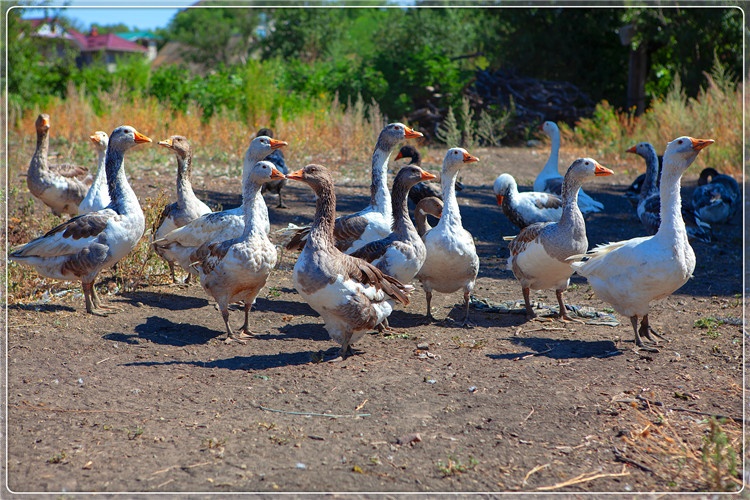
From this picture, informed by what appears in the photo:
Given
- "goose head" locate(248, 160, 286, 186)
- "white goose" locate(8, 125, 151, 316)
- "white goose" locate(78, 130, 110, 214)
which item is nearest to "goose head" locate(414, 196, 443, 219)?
"goose head" locate(248, 160, 286, 186)

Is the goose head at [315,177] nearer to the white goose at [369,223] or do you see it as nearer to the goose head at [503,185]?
the white goose at [369,223]

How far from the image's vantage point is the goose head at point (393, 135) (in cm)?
781

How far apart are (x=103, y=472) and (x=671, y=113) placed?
50.3 ft

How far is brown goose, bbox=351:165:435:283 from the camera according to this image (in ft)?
20.8

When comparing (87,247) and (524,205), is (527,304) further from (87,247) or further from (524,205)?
(87,247)

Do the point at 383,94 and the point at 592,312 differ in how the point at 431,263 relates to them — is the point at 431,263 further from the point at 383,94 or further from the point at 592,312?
the point at 383,94

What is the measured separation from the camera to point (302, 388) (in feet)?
16.9

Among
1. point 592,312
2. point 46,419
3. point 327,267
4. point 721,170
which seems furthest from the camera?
point 721,170

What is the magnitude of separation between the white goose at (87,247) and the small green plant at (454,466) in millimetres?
3872

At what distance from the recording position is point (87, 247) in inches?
253

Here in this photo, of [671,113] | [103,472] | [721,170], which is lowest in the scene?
[103,472]

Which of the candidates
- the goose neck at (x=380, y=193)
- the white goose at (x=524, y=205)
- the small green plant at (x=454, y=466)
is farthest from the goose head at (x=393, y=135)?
the small green plant at (x=454, y=466)

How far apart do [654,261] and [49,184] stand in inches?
305

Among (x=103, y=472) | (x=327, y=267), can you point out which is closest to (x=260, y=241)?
(x=327, y=267)
